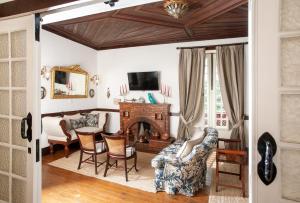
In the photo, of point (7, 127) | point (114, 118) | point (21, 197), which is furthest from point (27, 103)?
point (114, 118)

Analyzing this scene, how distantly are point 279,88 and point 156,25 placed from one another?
377cm

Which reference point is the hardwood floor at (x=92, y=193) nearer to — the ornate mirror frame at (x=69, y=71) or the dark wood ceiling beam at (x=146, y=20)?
the ornate mirror frame at (x=69, y=71)

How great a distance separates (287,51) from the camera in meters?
1.06

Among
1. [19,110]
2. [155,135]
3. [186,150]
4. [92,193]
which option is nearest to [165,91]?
[155,135]

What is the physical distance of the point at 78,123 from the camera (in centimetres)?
573

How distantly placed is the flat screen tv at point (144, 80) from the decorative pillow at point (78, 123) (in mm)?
1635

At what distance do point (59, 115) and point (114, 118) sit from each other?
5.55ft

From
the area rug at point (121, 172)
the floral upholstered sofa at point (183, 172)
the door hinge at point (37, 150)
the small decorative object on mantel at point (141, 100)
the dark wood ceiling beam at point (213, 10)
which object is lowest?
the area rug at point (121, 172)

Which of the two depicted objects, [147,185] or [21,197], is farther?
[147,185]

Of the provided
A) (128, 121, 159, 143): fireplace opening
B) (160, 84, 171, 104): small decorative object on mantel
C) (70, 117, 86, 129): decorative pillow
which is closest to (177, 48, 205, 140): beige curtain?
(160, 84, 171, 104): small decorative object on mantel

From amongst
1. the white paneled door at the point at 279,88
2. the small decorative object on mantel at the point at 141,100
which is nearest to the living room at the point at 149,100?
the white paneled door at the point at 279,88

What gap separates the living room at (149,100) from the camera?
1.09m

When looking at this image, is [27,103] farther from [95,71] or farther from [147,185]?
[95,71]

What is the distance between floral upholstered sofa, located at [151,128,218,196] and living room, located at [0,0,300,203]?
19 mm
